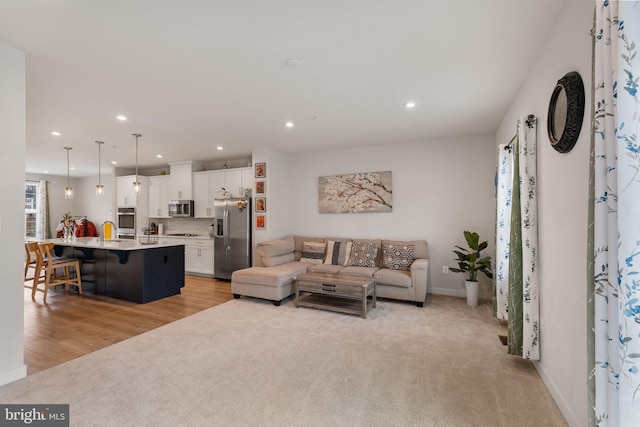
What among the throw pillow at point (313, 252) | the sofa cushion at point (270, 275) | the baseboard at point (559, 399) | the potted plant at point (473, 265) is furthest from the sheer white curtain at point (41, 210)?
the baseboard at point (559, 399)

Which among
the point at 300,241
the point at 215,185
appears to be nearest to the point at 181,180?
the point at 215,185

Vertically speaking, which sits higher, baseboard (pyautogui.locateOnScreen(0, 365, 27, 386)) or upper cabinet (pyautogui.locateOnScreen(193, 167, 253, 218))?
→ upper cabinet (pyautogui.locateOnScreen(193, 167, 253, 218))

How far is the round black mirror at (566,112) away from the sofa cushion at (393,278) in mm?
2671

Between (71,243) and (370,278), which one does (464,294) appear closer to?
(370,278)

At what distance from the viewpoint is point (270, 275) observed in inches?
170

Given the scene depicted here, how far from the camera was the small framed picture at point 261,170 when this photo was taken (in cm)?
561

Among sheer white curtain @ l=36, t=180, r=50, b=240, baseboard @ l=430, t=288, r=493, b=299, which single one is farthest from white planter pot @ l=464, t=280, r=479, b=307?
sheer white curtain @ l=36, t=180, r=50, b=240

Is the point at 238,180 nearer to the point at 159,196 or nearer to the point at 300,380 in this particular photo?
the point at 159,196

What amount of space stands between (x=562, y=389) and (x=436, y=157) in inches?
147

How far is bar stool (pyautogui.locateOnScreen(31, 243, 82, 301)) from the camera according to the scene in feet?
14.8

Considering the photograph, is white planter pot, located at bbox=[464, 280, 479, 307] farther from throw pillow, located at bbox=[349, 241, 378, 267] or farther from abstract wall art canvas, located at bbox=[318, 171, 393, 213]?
abstract wall art canvas, located at bbox=[318, 171, 393, 213]

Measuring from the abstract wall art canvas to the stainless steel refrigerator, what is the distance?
157 centimetres

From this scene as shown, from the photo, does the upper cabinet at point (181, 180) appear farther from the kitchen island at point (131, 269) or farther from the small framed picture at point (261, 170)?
the kitchen island at point (131, 269)

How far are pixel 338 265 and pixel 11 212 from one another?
405 centimetres
